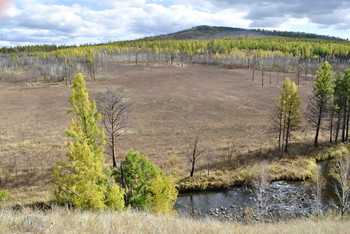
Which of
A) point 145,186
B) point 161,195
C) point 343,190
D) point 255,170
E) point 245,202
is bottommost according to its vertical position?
point 245,202

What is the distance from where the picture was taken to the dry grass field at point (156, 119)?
3609cm

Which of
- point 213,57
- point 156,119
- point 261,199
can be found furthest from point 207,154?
point 213,57

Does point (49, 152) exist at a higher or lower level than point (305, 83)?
lower

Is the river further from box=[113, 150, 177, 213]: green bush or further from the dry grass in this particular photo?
box=[113, 150, 177, 213]: green bush

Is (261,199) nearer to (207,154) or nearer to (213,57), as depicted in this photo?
(207,154)

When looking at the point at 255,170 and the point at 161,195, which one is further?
the point at 255,170

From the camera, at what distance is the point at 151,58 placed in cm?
16475

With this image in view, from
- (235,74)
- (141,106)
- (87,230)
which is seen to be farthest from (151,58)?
(87,230)

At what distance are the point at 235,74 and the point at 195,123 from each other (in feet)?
233

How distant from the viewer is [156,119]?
185ft

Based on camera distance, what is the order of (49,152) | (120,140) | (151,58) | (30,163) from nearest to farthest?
(30,163) < (49,152) < (120,140) < (151,58)

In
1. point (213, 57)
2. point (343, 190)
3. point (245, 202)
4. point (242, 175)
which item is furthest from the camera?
point (213, 57)

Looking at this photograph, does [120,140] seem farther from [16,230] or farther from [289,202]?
[16,230]

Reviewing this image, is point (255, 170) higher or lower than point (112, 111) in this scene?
lower
